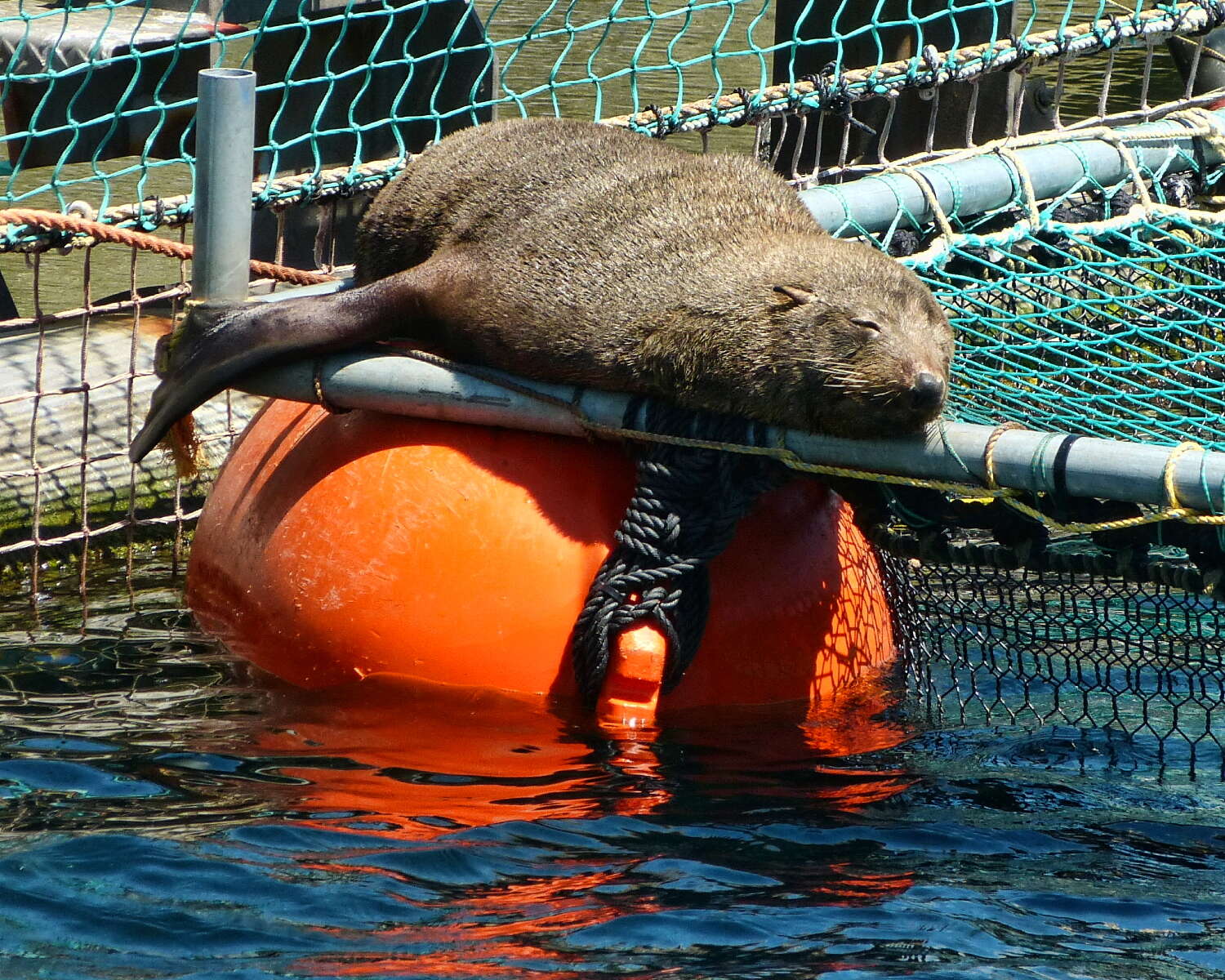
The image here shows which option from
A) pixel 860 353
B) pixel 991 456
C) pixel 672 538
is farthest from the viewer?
pixel 672 538

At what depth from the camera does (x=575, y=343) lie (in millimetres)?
4527

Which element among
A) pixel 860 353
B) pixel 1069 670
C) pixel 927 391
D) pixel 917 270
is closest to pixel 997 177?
pixel 917 270

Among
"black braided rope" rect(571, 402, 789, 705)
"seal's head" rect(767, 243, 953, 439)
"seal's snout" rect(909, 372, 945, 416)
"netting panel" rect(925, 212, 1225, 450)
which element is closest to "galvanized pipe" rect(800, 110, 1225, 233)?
"netting panel" rect(925, 212, 1225, 450)

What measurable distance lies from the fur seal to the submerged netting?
1.52 ft

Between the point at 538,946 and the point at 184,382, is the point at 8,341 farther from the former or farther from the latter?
the point at 538,946

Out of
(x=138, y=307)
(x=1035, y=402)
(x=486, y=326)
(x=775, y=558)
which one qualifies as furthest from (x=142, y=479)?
(x=1035, y=402)

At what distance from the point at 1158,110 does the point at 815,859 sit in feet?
17.8

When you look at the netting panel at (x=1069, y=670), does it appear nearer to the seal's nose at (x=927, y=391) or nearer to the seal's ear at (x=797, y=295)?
the seal's nose at (x=927, y=391)

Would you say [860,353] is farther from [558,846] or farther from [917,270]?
[917,270]

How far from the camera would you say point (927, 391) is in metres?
4.09

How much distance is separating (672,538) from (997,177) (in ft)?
7.82

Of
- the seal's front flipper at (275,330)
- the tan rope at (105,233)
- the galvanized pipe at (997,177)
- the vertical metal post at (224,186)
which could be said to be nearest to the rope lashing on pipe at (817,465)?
the seal's front flipper at (275,330)

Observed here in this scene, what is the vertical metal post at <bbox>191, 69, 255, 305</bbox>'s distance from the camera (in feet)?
15.6

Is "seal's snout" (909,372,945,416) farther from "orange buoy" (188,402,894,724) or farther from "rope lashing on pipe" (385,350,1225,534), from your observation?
"orange buoy" (188,402,894,724)
